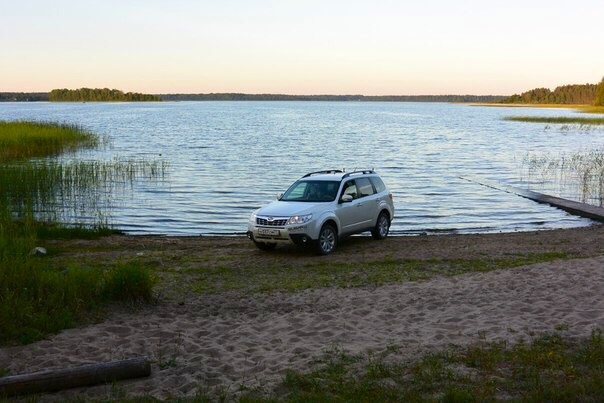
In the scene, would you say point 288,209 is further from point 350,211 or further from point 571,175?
point 571,175

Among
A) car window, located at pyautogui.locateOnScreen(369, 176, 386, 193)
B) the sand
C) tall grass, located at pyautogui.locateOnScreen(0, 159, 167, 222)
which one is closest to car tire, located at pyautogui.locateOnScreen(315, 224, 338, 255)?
car window, located at pyautogui.locateOnScreen(369, 176, 386, 193)

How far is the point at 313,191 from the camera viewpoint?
58.2ft

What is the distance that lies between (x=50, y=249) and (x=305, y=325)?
29.6 feet

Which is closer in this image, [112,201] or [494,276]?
[494,276]

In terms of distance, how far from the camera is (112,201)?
27.8m

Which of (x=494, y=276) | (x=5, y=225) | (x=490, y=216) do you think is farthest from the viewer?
(x=490, y=216)

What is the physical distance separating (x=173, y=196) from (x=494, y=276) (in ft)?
63.0

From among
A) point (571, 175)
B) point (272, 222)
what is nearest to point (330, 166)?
point (571, 175)

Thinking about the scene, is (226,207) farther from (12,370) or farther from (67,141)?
(67,141)

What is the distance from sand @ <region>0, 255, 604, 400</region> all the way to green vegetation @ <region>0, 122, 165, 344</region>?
0.48m

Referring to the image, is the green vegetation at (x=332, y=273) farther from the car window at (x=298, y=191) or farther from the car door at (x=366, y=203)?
the car door at (x=366, y=203)

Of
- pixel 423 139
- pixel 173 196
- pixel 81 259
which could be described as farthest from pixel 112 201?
pixel 423 139

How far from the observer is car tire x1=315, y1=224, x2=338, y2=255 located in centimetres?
1672

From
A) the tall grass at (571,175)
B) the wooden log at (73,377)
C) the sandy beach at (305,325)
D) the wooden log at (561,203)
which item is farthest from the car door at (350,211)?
the tall grass at (571,175)
